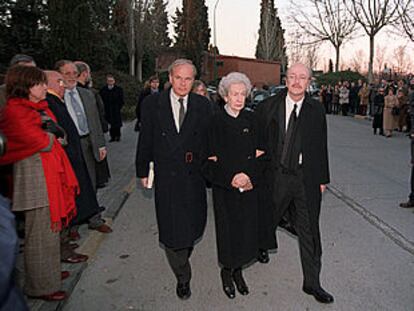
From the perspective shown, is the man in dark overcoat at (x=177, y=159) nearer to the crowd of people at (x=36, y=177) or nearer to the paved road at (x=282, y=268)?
the paved road at (x=282, y=268)

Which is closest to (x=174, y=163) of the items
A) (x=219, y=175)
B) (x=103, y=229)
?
(x=219, y=175)

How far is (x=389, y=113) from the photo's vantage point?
15836 mm

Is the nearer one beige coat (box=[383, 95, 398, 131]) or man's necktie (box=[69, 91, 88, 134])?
man's necktie (box=[69, 91, 88, 134])

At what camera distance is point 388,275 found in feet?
14.5

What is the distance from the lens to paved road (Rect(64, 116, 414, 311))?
153 inches

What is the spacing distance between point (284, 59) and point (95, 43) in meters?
53.9

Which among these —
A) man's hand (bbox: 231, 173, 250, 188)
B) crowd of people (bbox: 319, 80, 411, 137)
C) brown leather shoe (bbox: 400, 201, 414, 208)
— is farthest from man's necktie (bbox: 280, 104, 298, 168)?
crowd of people (bbox: 319, 80, 411, 137)

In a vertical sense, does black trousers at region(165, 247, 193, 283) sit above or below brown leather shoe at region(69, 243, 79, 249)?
above

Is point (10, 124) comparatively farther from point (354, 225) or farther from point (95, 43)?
point (95, 43)

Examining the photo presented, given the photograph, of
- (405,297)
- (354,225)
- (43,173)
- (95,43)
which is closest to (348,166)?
(354,225)

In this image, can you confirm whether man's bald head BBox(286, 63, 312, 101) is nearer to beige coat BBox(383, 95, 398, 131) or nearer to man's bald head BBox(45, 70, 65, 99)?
man's bald head BBox(45, 70, 65, 99)

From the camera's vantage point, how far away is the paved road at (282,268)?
3.88 metres

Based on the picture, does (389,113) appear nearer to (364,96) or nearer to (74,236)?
(364,96)

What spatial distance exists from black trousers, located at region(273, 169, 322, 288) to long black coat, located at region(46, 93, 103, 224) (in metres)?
2.05
